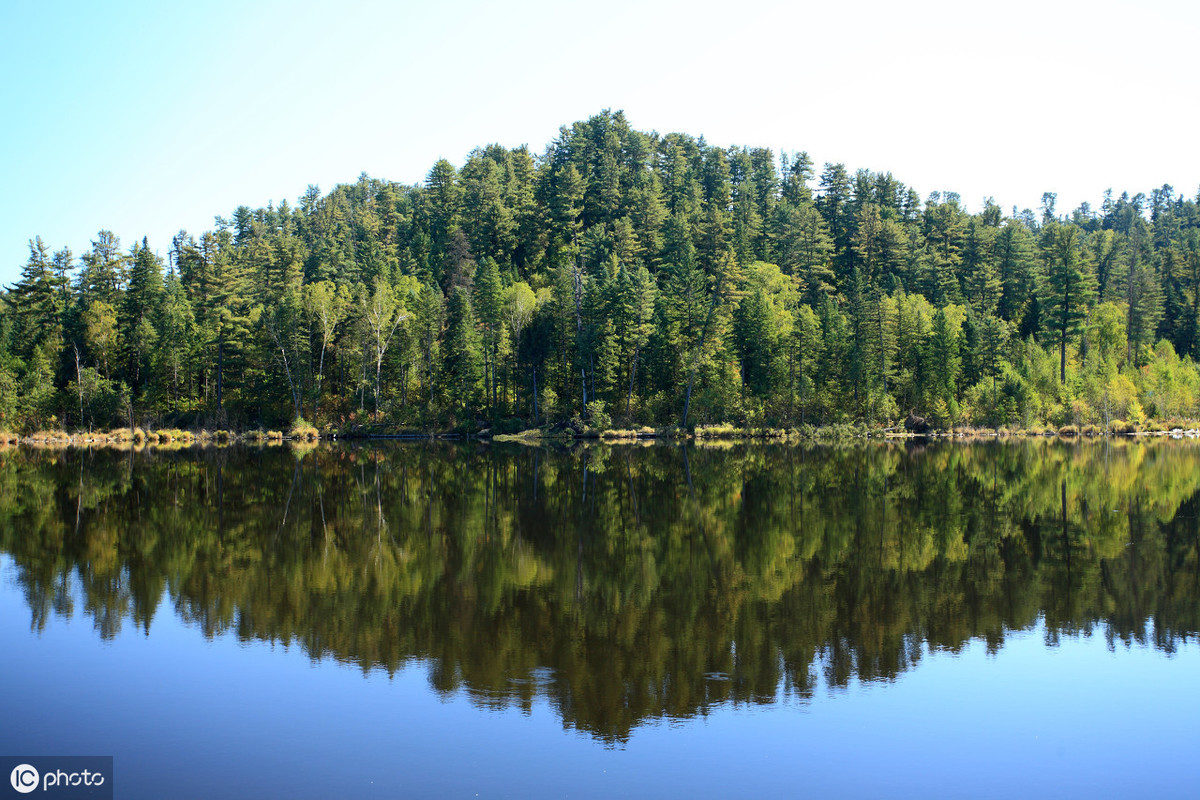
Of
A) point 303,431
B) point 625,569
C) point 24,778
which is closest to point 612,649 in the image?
point 625,569

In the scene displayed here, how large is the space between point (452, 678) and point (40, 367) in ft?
230

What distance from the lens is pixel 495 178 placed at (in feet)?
333

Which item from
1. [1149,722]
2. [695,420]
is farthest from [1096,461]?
[1149,722]

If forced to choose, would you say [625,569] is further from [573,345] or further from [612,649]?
[573,345]

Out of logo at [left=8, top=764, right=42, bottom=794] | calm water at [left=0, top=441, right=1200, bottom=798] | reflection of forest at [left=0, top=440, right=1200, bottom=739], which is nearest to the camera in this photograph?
logo at [left=8, top=764, right=42, bottom=794]

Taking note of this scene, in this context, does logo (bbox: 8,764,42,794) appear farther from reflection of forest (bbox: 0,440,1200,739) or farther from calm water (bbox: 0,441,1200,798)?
reflection of forest (bbox: 0,440,1200,739)

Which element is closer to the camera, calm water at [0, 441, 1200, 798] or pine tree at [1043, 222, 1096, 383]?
calm water at [0, 441, 1200, 798]

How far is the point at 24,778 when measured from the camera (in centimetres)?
870

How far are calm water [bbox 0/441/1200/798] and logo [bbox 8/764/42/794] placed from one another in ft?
1.61

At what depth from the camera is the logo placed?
855cm

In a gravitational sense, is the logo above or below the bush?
below
